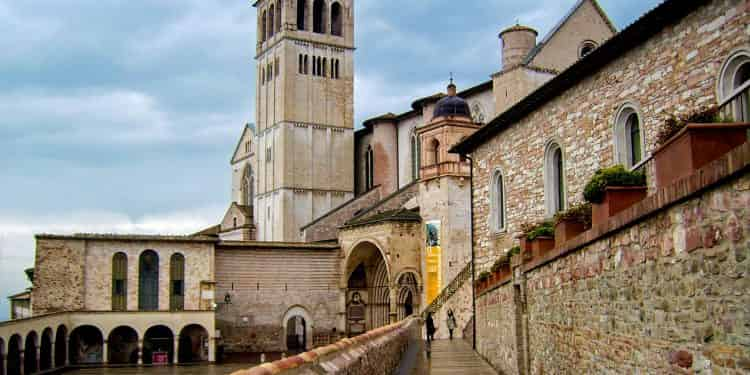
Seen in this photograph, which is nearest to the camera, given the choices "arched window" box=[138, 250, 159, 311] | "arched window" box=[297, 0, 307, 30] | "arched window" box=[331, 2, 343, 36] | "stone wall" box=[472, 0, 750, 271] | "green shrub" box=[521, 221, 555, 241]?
"stone wall" box=[472, 0, 750, 271]

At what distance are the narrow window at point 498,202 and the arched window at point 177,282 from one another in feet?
83.9

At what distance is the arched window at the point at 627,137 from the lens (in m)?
17.2

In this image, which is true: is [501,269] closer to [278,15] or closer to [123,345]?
[123,345]

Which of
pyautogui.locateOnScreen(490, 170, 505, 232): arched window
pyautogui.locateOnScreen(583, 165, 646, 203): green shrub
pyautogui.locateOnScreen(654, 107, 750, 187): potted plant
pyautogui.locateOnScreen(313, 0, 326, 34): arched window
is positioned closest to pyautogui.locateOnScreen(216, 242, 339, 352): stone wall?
pyautogui.locateOnScreen(313, 0, 326, 34): arched window

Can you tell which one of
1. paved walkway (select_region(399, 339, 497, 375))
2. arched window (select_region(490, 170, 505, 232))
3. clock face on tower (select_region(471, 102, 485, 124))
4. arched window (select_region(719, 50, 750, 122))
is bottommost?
paved walkway (select_region(399, 339, 497, 375))

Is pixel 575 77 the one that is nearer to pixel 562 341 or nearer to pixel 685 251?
pixel 562 341

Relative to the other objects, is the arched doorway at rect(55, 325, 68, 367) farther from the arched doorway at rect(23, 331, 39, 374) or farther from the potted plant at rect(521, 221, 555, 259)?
the potted plant at rect(521, 221, 555, 259)

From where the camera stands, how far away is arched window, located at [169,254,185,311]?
46597 millimetres

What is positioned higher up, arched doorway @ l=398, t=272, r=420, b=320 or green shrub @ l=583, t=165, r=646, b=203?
green shrub @ l=583, t=165, r=646, b=203

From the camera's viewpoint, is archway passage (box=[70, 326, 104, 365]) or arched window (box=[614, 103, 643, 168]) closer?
arched window (box=[614, 103, 643, 168])

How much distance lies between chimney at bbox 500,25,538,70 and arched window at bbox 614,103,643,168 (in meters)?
23.9

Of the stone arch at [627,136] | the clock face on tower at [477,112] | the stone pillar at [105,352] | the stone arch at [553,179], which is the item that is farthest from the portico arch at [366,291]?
the stone arch at [627,136]

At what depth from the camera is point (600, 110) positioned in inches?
715

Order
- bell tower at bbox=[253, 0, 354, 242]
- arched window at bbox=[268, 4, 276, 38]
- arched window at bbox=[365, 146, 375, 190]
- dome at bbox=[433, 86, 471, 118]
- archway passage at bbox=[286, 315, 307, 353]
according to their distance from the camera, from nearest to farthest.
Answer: dome at bbox=[433, 86, 471, 118]
archway passage at bbox=[286, 315, 307, 353]
bell tower at bbox=[253, 0, 354, 242]
arched window at bbox=[365, 146, 375, 190]
arched window at bbox=[268, 4, 276, 38]
